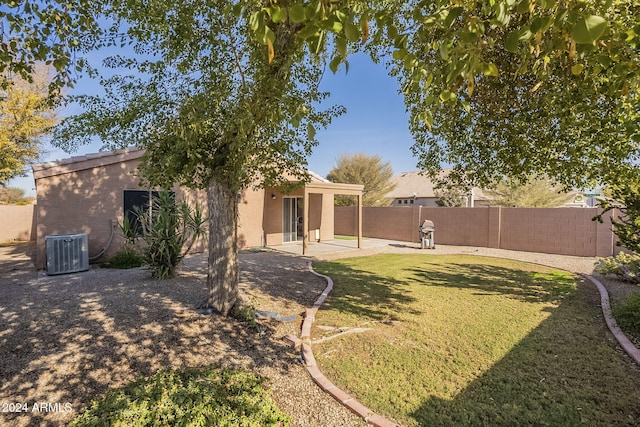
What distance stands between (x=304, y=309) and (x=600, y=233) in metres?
13.0

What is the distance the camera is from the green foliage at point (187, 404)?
9.18 ft

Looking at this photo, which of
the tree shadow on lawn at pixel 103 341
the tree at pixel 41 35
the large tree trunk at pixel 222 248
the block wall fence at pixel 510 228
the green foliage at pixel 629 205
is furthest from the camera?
the block wall fence at pixel 510 228

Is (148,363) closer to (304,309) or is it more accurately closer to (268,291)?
(304,309)

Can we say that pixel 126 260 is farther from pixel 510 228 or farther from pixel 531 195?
pixel 531 195

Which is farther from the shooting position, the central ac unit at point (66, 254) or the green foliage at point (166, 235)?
the central ac unit at point (66, 254)

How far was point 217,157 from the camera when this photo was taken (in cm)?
539

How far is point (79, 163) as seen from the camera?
436 inches

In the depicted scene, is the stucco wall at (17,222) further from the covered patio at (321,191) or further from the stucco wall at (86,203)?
the covered patio at (321,191)

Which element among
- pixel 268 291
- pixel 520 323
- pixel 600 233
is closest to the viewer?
pixel 520 323

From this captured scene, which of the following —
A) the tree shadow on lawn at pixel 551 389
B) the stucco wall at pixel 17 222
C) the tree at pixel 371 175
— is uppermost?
the tree at pixel 371 175

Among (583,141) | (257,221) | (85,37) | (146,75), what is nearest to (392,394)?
(583,141)

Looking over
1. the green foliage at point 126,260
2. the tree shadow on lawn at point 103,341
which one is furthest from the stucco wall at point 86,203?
the tree shadow on lawn at point 103,341

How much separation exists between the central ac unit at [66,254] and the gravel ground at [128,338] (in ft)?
2.32

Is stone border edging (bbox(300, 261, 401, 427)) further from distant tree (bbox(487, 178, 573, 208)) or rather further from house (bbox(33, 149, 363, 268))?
distant tree (bbox(487, 178, 573, 208))
